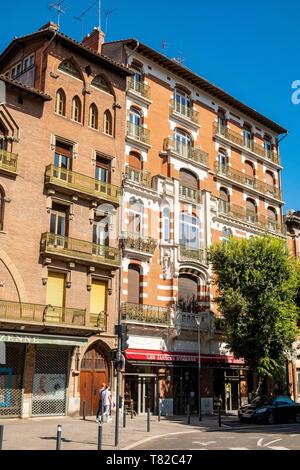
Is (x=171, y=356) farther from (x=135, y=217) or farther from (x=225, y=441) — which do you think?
(x=225, y=441)

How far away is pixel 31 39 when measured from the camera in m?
29.5

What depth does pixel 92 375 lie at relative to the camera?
27.4 m

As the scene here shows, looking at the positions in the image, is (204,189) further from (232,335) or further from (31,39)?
(31,39)

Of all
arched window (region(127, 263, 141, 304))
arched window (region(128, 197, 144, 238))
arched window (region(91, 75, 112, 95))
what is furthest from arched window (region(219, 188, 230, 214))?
arched window (region(91, 75, 112, 95))

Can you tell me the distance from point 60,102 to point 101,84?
3544 millimetres

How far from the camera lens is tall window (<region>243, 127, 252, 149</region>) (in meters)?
41.7

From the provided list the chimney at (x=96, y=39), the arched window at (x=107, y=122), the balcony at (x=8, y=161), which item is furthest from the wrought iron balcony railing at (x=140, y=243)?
the chimney at (x=96, y=39)

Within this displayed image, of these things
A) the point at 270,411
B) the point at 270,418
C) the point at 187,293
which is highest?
the point at 187,293

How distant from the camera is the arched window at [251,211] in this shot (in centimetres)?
3953

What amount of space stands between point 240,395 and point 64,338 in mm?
14827

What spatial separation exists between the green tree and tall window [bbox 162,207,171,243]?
2.95 meters

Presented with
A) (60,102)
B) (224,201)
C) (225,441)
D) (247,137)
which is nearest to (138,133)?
(60,102)
